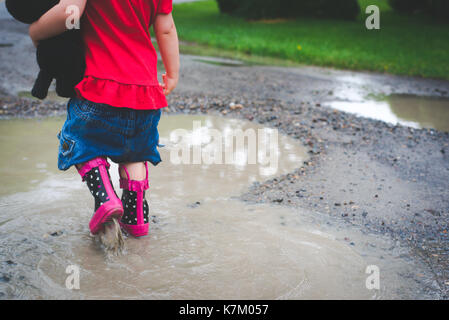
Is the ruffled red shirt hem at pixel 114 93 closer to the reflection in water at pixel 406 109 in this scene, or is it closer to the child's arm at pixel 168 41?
the child's arm at pixel 168 41

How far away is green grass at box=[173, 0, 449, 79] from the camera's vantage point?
9.88 metres

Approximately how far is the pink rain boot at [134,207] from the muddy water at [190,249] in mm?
65

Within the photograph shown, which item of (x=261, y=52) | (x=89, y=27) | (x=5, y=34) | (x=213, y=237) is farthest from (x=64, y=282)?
(x=5, y=34)

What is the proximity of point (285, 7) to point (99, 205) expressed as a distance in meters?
17.9

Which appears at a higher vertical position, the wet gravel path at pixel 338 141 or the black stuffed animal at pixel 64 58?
the black stuffed animal at pixel 64 58

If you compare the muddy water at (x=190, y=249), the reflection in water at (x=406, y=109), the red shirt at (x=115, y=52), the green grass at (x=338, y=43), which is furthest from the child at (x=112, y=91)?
the green grass at (x=338, y=43)

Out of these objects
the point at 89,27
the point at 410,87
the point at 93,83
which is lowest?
the point at 410,87

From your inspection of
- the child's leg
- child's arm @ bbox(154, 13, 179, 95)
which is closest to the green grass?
child's arm @ bbox(154, 13, 179, 95)

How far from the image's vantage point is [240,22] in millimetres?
18188

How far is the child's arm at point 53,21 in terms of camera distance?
219cm

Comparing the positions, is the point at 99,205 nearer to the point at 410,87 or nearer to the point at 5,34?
the point at 410,87

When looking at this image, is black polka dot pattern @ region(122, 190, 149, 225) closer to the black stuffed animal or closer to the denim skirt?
the denim skirt

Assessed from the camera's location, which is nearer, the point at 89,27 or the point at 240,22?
the point at 89,27
